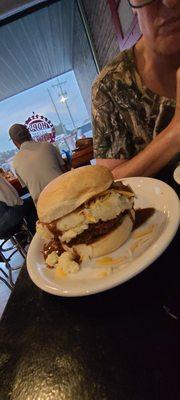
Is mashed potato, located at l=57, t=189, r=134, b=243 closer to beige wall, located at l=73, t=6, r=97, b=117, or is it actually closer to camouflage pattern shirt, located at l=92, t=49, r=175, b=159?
camouflage pattern shirt, located at l=92, t=49, r=175, b=159

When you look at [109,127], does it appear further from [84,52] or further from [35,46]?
[35,46]

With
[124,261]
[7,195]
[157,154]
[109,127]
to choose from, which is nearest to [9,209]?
[7,195]

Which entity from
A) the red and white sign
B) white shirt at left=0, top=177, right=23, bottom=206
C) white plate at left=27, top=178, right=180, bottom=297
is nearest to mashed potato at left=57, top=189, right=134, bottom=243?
white plate at left=27, top=178, right=180, bottom=297

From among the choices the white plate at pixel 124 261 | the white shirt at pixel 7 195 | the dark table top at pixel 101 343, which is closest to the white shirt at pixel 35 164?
the white shirt at pixel 7 195

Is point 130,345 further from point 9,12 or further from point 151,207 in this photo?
point 9,12

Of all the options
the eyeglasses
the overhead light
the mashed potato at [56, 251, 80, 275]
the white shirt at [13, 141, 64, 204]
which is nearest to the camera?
the mashed potato at [56, 251, 80, 275]

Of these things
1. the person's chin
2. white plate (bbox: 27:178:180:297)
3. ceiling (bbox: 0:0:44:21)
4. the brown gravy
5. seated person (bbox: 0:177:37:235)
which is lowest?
seated person (bbox: 0:177:37:235)

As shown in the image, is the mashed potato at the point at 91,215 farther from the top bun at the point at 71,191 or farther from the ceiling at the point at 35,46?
the ceiling at the point at 35,46
